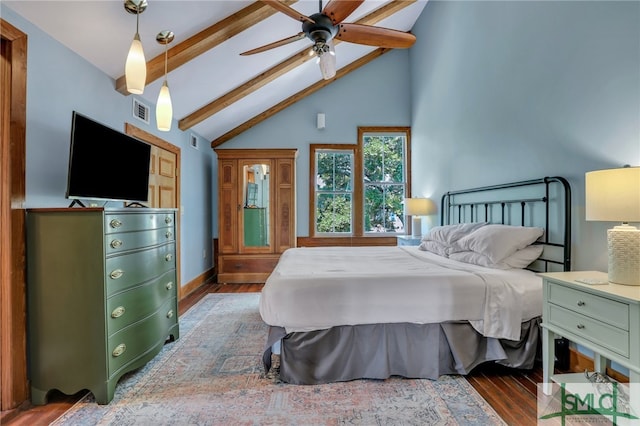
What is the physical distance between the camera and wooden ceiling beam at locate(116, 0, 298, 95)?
2.74 metres

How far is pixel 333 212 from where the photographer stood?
553 centimetres

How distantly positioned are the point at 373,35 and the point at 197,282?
3955 mm

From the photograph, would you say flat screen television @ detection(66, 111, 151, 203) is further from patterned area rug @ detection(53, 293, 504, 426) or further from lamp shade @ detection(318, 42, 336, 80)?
lamp shade @ detection(318, 42, 336, 80)

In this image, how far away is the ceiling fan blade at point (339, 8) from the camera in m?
2.07

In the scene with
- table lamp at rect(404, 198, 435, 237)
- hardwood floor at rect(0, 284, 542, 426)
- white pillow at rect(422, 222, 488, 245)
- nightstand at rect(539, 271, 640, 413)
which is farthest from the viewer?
table lamp at rect(404, 198, 435, 237)

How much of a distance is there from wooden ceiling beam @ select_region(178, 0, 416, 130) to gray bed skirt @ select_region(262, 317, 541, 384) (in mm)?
3027

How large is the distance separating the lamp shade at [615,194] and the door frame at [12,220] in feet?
10.2

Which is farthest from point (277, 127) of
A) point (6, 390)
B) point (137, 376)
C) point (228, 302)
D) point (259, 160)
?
point (6, 390)

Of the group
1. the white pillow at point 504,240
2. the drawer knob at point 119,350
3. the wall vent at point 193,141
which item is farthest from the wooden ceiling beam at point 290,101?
the drawer knob at point 119,350

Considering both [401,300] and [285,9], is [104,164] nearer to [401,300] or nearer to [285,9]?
[285,9]

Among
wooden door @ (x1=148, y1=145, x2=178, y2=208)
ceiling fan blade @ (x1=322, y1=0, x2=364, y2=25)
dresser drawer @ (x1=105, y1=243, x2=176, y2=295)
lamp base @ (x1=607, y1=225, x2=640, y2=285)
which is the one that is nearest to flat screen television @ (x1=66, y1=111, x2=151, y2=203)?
dresser drawer @ (x1=105, y1=243, x2=176, y2=295)

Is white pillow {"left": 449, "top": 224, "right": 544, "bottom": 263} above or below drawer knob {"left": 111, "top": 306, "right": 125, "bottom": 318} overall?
above

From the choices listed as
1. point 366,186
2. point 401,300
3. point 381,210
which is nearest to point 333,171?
point 366,186

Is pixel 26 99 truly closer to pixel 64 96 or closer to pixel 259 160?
pixel 64 96
